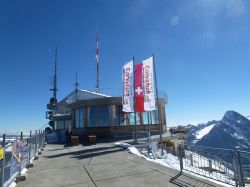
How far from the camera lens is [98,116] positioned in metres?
25.4

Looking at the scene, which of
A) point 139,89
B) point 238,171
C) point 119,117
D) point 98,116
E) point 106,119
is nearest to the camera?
point 238,171

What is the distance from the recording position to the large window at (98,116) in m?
24.9

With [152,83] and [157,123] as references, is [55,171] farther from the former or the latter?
[157,123]

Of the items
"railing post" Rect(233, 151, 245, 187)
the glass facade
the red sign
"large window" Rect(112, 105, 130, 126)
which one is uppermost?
the red sign

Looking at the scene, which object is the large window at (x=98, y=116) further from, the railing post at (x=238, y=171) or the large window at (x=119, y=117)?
the railing post at (x=238, y=171)

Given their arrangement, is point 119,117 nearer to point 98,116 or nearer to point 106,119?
point 106,119

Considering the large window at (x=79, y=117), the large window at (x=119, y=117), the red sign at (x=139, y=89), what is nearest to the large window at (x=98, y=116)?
the large window at (x=119, y=117)

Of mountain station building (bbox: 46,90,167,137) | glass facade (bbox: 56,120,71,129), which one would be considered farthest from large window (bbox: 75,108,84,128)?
glass facade (bbox: 56,120,71,129)

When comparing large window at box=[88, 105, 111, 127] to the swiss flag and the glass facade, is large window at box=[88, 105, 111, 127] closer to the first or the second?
the swiss flag

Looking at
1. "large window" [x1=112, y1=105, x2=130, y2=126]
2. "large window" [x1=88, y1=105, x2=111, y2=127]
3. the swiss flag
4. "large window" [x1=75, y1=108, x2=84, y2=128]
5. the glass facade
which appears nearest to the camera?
the swiss flag

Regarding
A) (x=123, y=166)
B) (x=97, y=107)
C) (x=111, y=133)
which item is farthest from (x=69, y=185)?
(x=97, y=107)

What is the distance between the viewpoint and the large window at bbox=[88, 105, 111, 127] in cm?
2492

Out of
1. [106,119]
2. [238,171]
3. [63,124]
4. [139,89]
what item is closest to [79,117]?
[106,119]

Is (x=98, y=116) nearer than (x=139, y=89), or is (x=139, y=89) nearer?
(x=139, y=89)
